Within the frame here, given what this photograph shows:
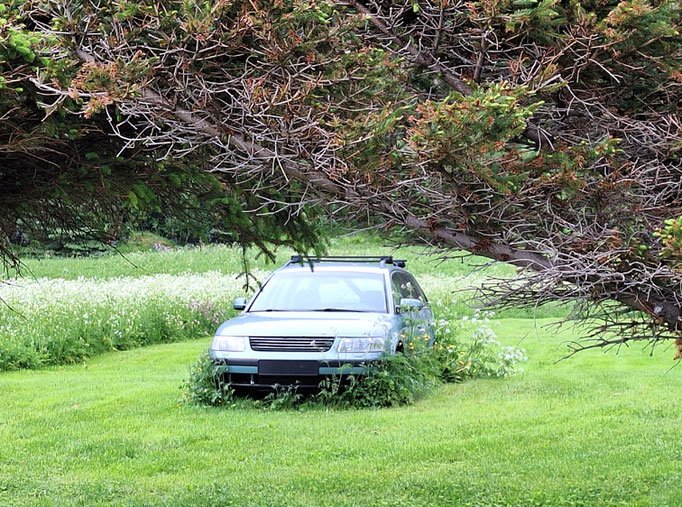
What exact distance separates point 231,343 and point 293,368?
26.3 inches

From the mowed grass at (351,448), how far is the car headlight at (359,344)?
0.61 meters

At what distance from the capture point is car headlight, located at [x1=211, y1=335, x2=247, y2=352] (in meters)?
8.59

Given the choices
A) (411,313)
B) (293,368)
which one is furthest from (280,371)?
(411,313)

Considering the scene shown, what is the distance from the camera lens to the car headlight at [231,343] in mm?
8594

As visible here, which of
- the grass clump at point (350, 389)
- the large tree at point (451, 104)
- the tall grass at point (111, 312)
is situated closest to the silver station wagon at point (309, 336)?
the grass clump at point (350, 389)

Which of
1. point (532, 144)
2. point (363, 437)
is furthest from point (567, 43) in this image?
point (363, 437)

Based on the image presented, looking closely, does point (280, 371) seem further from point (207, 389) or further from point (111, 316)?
point (111, 316)

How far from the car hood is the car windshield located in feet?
1.60

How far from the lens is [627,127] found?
14.6 ft

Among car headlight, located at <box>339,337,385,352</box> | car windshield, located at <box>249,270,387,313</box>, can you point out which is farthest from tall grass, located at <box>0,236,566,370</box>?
car headlight, located at <box>339,337,385,352</box>

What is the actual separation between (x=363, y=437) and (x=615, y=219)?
375 centimetres

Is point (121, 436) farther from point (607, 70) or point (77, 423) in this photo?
point (607, 70)

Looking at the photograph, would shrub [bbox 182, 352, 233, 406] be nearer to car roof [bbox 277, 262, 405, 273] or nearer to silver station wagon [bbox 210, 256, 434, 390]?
silver station wagon [bbox 210, 256, 434, 390]

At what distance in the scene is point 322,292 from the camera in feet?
32.5
